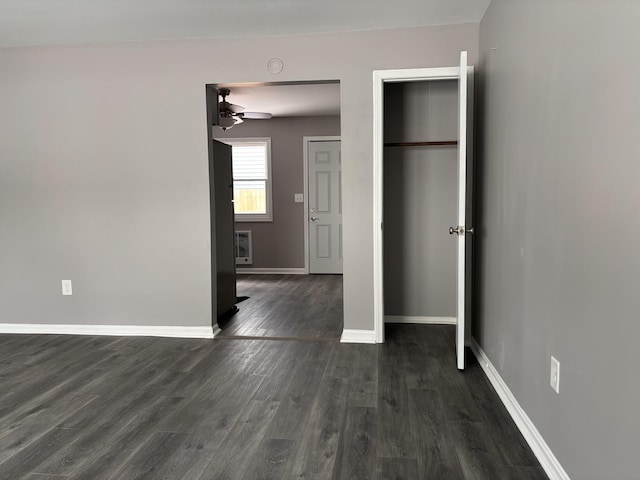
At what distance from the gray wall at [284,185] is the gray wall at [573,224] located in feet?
15.2

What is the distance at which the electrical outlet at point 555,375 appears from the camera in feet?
6.03

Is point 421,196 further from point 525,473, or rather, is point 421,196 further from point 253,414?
point 525,473

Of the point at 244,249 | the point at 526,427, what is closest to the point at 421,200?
the point at 526,427

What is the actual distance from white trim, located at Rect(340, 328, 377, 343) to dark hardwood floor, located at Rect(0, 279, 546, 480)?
0.37ft

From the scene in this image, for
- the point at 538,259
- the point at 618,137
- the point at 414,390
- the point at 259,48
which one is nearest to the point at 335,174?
the point at 259,48

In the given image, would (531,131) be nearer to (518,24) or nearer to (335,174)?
(518,24)

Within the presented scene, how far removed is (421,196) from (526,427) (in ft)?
7.56

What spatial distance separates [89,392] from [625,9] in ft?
9.87

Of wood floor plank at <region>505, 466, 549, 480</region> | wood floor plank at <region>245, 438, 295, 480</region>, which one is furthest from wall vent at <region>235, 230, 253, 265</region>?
wood floor plank at <region>505, 466, 549, 480</region>

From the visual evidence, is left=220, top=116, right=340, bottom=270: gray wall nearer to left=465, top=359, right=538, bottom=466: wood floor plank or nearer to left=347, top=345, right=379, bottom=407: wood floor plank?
left=347, top=345, right=379, bottom=407: wood floor plank

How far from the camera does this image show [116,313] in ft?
13.2

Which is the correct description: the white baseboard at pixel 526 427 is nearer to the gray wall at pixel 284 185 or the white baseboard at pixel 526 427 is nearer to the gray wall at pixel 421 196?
the gray wall at pixel 421 196

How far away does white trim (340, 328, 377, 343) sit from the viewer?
371 cm

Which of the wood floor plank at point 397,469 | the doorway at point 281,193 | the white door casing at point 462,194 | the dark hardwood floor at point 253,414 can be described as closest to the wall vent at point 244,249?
the doorway at point 281,193
